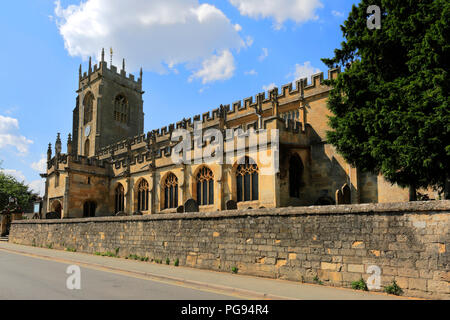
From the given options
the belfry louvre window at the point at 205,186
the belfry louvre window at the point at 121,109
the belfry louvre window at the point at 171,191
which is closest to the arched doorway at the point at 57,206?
the belfry louvre window at the point at 171,191

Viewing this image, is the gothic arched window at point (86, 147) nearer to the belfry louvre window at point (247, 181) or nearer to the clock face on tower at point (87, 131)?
the clock face on tower at point (87, 131)

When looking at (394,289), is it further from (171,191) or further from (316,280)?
(171,191)

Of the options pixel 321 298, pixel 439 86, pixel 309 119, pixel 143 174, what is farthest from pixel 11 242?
pixel 439 86

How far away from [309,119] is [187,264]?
507 inches

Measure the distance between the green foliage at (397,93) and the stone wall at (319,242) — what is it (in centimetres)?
420

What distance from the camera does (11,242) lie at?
2666 centimetres

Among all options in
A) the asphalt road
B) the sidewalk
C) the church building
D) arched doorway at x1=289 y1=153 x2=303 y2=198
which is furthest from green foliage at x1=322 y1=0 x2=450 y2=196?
the asphalt road

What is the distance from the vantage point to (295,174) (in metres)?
20.1

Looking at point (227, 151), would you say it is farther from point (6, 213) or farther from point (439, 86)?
point (6, 213)

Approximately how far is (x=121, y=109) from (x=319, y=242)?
42.7 meters

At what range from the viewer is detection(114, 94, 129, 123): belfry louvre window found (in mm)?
47031

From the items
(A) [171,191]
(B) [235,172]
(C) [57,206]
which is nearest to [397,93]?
(B) [235,172]

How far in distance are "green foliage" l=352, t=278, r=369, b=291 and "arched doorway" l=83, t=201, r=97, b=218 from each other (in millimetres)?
25832

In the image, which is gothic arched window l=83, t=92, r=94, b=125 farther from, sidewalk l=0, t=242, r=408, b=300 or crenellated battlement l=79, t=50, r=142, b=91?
sidewalk l=0, t=242, r=408, b=300
